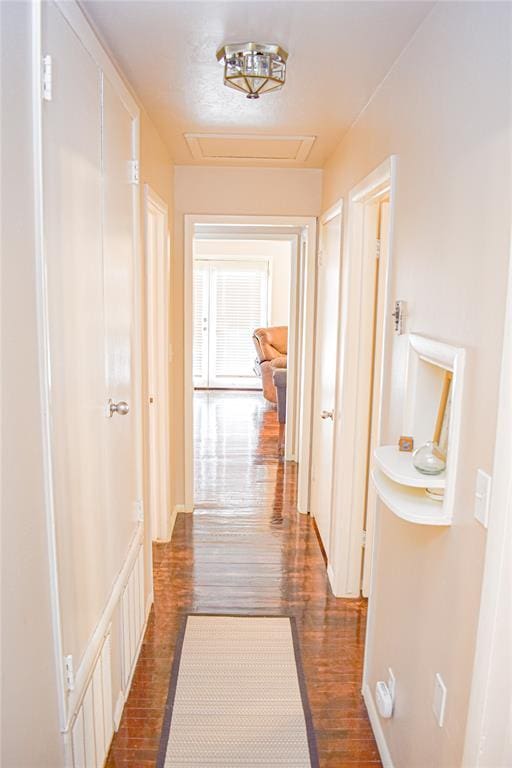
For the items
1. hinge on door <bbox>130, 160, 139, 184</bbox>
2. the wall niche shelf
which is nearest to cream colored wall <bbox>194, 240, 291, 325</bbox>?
hinge on door <bbox>130, 160, 139, 184</bbox>

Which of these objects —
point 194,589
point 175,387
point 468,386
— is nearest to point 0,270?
point 468,386

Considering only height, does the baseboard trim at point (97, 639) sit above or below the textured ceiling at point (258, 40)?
below

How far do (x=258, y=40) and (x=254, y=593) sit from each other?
2.63 metres

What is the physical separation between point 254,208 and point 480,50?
2741 mm

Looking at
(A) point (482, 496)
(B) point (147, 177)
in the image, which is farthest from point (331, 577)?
(B) point (147, 177)

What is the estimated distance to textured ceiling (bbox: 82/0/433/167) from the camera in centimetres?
171

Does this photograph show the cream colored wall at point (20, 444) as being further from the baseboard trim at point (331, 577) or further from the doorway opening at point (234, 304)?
the doorway opening at point (234, 304)

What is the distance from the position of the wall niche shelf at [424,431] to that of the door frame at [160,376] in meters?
1.97

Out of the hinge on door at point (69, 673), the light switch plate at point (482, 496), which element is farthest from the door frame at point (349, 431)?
the hinge on door at point (69, 673)

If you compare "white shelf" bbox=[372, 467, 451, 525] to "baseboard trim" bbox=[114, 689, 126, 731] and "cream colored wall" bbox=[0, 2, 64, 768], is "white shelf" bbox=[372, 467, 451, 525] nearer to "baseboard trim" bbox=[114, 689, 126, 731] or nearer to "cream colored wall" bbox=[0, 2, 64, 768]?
"cream colored wall" bbox=[0, 2, 64, 768]

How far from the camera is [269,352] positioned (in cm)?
801

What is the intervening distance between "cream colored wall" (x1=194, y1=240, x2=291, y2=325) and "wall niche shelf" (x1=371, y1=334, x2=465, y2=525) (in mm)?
7242

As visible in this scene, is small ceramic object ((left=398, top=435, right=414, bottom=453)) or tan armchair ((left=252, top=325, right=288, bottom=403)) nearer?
small ceramic object ((left=398, top=435, right=414, bottom=453))

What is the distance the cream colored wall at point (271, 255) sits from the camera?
9070 millimetres
